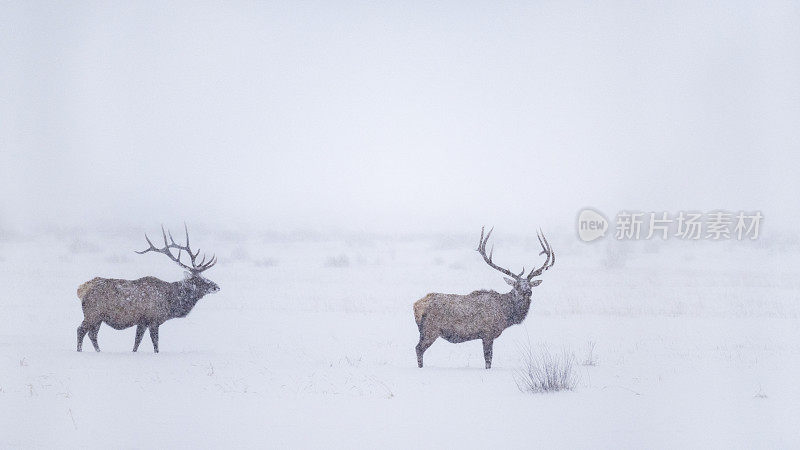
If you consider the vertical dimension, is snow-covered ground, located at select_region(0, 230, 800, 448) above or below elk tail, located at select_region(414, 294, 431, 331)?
below

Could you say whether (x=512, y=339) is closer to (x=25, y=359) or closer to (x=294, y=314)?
(x=294, y=314)

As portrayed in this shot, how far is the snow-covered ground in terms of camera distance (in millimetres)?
6617

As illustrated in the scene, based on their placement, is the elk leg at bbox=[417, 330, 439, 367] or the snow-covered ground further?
the elk leg at bbox=[417, 330, 439, 367]

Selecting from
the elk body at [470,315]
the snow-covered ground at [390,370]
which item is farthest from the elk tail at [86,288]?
the elk body at [470,315]

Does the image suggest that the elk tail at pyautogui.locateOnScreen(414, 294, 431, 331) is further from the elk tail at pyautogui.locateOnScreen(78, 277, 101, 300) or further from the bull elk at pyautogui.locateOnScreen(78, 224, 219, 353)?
the elk tail at pyautogui.locateOnScreen(78, 277, 101, 300)

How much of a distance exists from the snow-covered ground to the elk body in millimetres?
450

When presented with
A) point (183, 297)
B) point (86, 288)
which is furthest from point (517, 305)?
point (86, 288)

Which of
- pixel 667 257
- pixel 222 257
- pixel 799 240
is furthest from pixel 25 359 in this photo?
pixel 799 240

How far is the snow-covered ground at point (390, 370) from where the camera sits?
662 cm

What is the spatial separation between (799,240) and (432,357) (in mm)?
34504

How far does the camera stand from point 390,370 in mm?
9445

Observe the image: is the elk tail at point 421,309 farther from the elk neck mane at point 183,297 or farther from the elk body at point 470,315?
the elk neck mane at point 183,297

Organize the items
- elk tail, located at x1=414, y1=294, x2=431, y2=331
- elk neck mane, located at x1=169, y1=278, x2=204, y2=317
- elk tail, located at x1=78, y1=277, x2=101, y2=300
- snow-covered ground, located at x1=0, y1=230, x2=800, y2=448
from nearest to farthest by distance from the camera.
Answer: snow-covered ground, located at x1=0, y1=230, x2=800, y2=448
elk tail, located at x1=414, y1=294, x2=431, y2=331
elk tail, located at x1=78, y1=277, x2=101, y2=300
elk neck mane, located at x1=169, y1=278, x2=204, y2=317

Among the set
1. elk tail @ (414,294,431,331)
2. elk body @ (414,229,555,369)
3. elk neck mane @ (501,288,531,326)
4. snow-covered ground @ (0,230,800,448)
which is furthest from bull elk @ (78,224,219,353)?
elk neck mane @ (501,288,531,326)
